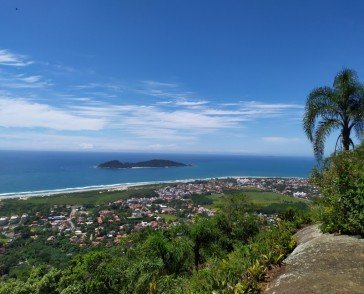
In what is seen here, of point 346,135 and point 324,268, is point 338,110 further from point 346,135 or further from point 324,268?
point 324,268

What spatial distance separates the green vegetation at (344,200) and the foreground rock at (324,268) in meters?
0.29

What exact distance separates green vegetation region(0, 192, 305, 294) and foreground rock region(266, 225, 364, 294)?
1.36 feet

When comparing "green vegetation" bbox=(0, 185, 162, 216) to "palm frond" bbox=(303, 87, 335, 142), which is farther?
"green vegetation" bbox=(0, 185, 162, 216)

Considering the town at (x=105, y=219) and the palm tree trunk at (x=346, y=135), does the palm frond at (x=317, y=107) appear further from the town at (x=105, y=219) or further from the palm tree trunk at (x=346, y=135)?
the town at (x=105, y=219)

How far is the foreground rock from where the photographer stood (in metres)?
4.91

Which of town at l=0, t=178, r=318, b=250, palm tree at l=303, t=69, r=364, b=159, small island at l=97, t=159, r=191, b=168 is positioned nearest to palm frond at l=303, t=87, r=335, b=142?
palm tree at l=303, t=69, r=364, b=159

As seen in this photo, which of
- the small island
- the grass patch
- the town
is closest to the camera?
the town

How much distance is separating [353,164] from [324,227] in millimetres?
1695

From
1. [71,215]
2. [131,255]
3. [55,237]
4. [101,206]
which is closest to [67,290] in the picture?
[131,255]

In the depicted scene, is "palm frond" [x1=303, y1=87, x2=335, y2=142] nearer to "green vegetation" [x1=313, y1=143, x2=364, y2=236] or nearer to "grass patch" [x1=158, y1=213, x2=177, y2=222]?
"green vegetation" [x1=313, y1=143, x2=364, y2=236]

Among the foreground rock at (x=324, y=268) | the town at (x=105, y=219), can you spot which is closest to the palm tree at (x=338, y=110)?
the foreground rock at (x=324, y=268)

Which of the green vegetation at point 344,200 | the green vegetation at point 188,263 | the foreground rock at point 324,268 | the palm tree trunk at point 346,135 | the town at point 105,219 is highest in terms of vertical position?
the palm tree trunk at point 346,135

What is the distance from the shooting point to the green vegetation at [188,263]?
6414mm

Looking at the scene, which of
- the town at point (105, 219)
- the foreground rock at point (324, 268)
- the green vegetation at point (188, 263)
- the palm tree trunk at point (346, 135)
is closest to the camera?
the foreground rock at point (324, 268)
